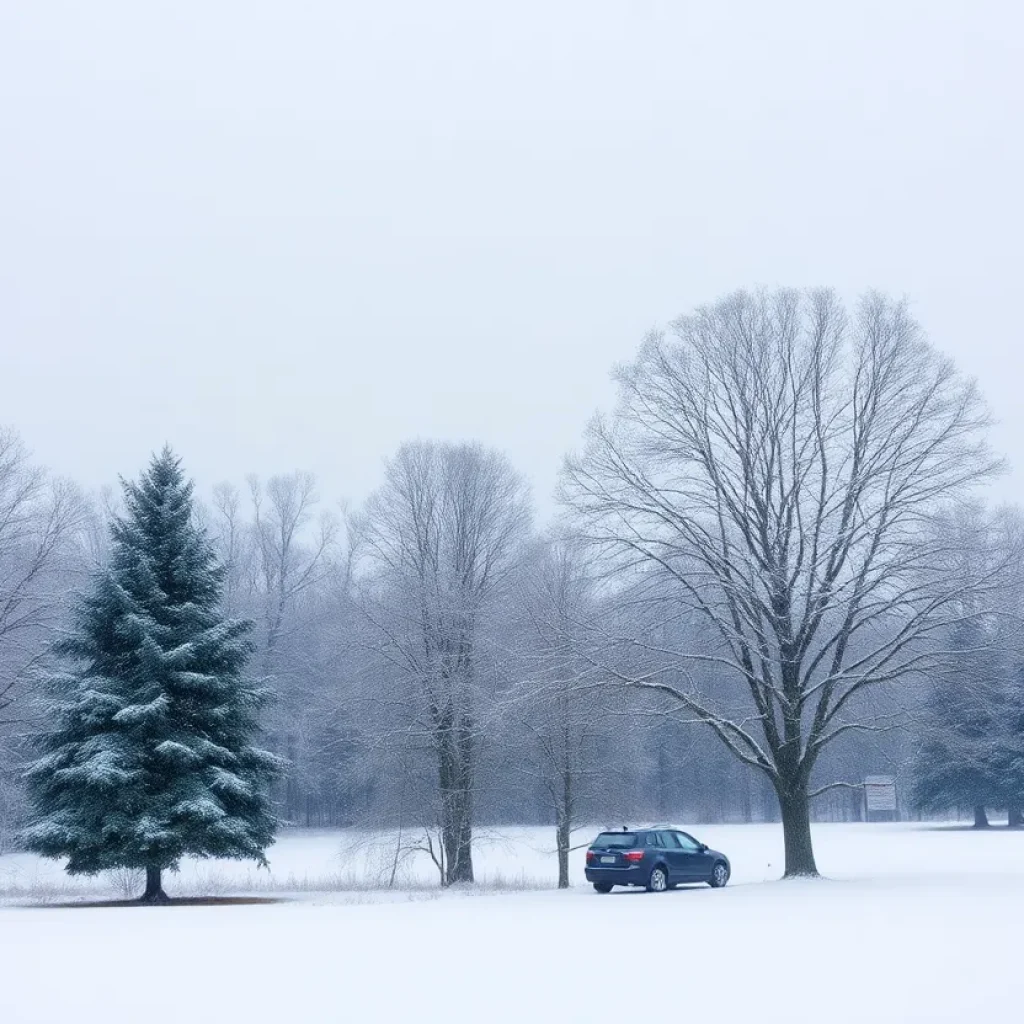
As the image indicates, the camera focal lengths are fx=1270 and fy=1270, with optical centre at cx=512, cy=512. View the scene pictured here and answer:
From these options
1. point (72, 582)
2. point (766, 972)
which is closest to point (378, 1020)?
point (766, 972)

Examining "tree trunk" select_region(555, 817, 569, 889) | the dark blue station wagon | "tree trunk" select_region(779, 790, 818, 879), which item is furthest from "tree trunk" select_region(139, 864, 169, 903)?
"tree trunk" select_region(779, 790, 818, 879)

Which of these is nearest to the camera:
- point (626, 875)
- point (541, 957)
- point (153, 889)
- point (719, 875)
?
point (541, 957)

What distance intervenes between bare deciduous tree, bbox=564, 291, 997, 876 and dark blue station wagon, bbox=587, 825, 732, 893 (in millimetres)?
2678

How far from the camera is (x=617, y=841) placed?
1176 inches

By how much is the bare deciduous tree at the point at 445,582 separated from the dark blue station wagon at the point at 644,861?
680cm

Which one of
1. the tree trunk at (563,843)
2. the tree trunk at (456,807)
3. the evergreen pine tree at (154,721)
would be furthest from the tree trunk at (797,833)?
the evergreen pine tree at (154,721)

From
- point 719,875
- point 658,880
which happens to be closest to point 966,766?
point 719,875

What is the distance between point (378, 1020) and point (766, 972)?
5.02m

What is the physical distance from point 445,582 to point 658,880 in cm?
1386

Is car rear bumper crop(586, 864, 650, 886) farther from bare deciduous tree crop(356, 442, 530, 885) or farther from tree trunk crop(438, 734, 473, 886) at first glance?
tree trunk crop(438, 734, 473, 886)

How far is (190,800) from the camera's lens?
29.0m

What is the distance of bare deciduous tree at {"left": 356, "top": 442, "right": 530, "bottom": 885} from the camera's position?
38531 millimetres

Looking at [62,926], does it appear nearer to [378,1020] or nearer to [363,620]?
[378,1020]

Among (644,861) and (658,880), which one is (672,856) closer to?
(658,880)
